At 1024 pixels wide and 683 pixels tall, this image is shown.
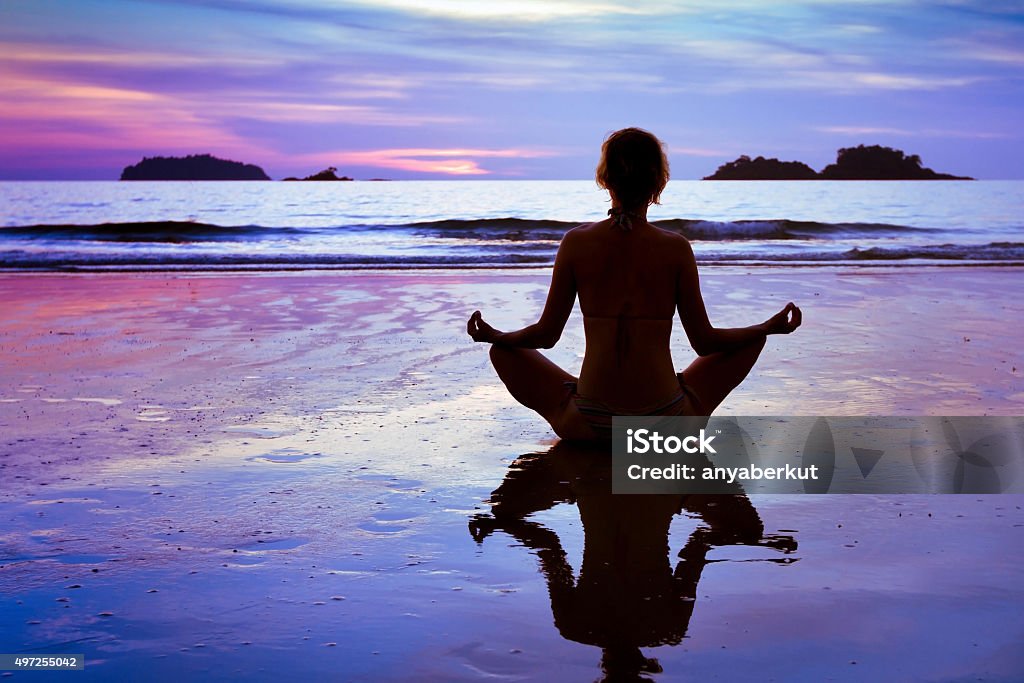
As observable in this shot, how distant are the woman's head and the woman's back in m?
0.15

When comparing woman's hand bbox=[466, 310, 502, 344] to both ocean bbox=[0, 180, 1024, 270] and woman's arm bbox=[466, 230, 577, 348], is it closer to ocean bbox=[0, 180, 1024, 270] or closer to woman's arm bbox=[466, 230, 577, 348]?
woman's arm bbox=[466, 230, 577, 348]

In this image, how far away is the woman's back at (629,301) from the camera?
4.57 metres

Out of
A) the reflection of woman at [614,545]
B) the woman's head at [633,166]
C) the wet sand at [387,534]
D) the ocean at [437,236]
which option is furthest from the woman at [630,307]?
the ocean at [437,236]

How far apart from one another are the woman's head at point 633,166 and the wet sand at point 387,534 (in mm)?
1358

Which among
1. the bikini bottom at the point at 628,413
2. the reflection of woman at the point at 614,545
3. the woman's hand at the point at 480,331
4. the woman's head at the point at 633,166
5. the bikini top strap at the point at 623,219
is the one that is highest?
the woman's head at the point at 633,166

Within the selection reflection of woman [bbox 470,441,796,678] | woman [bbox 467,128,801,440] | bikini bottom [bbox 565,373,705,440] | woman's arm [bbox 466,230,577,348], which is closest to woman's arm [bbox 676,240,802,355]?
woman [bbox 467,128,801,440]

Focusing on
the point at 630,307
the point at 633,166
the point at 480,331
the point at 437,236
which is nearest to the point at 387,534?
the point at 480,331

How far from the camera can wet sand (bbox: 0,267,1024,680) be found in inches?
107

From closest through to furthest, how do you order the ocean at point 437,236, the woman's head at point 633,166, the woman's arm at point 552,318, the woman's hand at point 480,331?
the woman's head at point 633,166 < the woman's arm at point 552,318 < the woman's hand at point 480,331 < the ocean at point 437,236

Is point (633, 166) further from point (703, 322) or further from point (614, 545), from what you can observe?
point (614, 545)

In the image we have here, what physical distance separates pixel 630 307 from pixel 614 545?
1342 millimetres

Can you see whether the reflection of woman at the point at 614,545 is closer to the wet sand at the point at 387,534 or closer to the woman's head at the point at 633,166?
the wet sand at the point at 387,534

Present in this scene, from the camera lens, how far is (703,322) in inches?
185

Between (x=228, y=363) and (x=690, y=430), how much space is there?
3941mm
